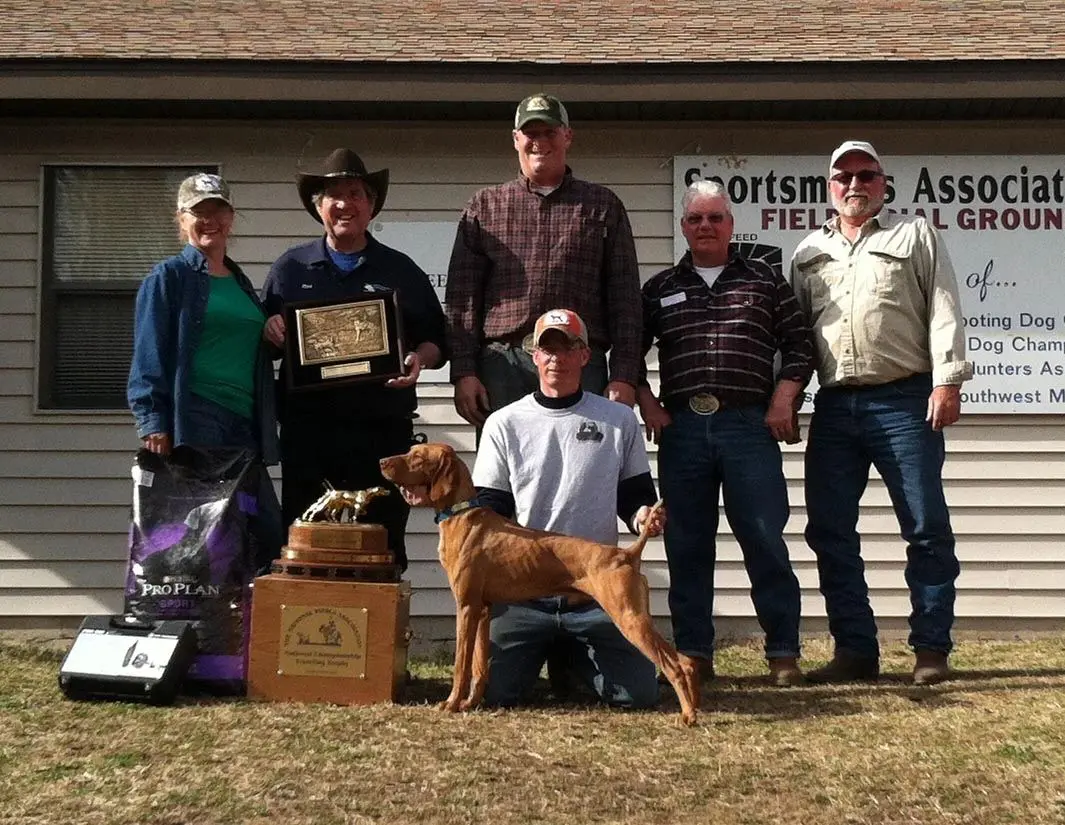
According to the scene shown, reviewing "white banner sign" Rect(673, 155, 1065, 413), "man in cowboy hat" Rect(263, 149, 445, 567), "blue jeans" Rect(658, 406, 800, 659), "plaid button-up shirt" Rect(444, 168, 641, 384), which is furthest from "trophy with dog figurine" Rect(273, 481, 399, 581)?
"white banner sign" Rect(673, 155, 1065, 413)

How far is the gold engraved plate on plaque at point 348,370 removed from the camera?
4.65 metres

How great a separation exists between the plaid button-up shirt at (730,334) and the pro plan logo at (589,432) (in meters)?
0.52

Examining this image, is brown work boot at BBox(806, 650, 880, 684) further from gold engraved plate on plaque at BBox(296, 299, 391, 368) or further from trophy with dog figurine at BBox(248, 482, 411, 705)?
gold engraved plate on plaque at BBox(296, 299, 391, 368)

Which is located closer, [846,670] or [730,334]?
[730,334]

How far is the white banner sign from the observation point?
6.57 m

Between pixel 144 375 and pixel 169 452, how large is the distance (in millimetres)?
289

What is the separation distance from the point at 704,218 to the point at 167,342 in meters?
2.04

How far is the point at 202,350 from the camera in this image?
4590 mm

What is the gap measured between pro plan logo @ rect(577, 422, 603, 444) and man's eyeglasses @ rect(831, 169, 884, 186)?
144cm

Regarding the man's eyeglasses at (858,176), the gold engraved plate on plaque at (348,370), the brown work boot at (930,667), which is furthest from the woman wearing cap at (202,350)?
the brown work boot at (930,667)

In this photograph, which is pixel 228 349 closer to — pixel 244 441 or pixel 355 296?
pixel 244 441

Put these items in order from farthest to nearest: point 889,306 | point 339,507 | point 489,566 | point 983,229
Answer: point 983,229 < point 889,306 < point 339,507 < point 489,566

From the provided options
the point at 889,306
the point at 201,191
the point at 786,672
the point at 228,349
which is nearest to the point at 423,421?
the point at 228,349

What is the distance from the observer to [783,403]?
4.71m
